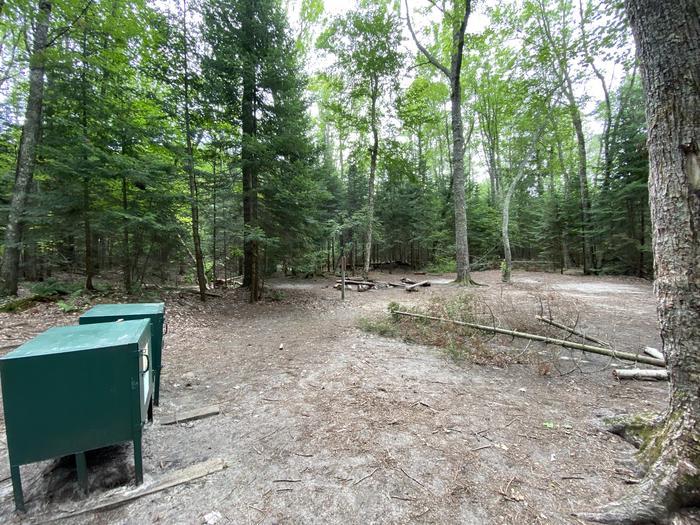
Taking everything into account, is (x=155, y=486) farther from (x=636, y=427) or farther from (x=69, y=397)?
(x=636, y=427)

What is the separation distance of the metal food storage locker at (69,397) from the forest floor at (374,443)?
0.41 m

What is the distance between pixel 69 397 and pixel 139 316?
125cm

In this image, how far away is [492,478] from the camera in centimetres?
206

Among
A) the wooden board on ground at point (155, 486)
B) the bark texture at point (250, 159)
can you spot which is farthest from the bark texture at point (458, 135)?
the wooden board on ground at point (155, 486)

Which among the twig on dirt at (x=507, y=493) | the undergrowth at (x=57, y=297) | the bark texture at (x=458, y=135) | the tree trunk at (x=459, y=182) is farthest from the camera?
the tree trunk at (x=459, y=182)

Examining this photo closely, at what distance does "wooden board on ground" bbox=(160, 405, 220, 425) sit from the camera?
294 centimetres

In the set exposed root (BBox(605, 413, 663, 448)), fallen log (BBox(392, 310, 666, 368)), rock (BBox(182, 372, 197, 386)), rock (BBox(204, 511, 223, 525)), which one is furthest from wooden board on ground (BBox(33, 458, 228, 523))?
fallen log (BBox(392, 310, 666, 368))

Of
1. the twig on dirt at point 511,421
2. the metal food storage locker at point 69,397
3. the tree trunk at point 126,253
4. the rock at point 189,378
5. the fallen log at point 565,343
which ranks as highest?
the tree trunk at point 126,253

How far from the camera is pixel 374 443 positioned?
2.49 metres

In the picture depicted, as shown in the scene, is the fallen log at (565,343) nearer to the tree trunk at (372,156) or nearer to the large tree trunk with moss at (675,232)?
the large tree trunk with moss at (675,232)

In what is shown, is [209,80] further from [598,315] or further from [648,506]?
[598,315]

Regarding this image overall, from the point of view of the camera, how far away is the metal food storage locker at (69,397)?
1.70 m

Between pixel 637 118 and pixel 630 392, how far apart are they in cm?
1645

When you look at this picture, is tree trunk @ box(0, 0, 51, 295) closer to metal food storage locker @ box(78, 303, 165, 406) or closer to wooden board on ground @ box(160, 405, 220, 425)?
metal food storage locker @ box(78, 303, 165, 406)
